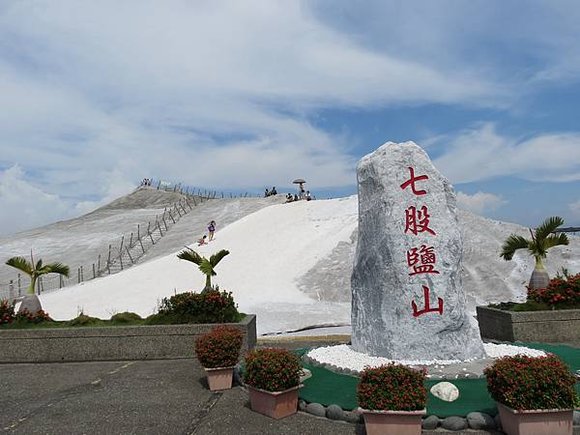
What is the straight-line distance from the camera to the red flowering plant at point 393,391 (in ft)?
21.7

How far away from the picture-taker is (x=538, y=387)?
641 centimetres

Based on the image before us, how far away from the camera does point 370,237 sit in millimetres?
11219

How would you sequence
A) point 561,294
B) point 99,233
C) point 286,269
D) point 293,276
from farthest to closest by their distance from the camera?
point 99,233 < point 286,269 < point 293,276 < point 561,294

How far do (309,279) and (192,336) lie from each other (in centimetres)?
1351

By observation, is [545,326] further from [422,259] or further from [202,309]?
[202,309]

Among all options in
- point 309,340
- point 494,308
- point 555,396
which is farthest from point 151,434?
point 494,308

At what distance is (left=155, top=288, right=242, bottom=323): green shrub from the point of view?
44.5ft

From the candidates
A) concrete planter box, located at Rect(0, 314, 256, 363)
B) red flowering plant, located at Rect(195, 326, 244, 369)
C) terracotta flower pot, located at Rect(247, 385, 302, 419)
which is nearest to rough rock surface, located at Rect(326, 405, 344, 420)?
terracotta flower pot, located at Rect(247, 385, 302, 419)

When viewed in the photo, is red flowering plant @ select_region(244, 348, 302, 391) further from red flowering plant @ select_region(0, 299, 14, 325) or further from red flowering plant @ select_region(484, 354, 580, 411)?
red flowering plant @ select_region(0, 299, 14, 325)

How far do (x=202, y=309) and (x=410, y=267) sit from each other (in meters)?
5.92

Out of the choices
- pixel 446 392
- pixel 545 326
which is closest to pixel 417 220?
pixel 446 392

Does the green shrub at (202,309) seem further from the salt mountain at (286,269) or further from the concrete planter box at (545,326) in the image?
the concrete planter box at (545,326)

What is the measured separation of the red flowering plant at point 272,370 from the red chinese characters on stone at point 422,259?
143 inches

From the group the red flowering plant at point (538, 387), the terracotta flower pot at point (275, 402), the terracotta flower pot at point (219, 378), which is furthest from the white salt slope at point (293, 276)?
the red flowering plant at point (538, 387)
